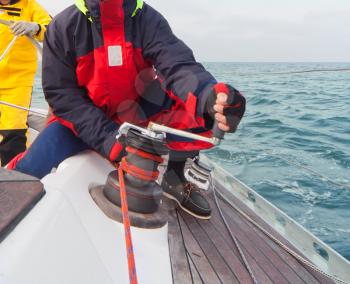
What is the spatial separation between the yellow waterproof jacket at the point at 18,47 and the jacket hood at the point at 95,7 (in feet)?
4.59

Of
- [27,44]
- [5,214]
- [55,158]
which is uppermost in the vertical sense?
[27,44]

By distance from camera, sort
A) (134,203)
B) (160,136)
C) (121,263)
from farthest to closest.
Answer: (134,203) < (160,136) < (121,263)

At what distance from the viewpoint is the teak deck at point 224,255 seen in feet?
4.63

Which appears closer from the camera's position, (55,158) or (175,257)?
(175,257)

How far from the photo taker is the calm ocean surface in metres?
3.09

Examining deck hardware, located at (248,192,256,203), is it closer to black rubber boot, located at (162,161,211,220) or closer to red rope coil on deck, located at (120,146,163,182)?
black rubber boot, located at (162,161,211,220)

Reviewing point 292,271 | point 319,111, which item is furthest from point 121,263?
point 319,111

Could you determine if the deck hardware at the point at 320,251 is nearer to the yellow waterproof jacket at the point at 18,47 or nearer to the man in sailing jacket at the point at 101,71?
the man in sailing jacket at the point at 101,71

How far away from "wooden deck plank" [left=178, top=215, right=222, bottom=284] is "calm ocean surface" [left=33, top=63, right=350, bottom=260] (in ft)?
3.52

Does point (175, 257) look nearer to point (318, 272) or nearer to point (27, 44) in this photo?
point (318, 272)

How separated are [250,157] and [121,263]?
394 centimetres

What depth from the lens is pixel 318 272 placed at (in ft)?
5.30

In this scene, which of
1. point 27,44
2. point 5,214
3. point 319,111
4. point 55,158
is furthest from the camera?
point 319,111

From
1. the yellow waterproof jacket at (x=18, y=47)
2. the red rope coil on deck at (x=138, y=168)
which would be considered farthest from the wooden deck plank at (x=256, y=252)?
the yellow waterproof jacket at (x=18, y=47)
